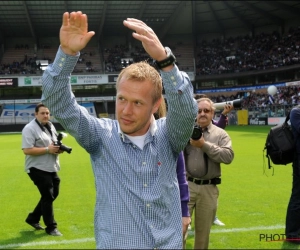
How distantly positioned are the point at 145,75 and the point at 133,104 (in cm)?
15

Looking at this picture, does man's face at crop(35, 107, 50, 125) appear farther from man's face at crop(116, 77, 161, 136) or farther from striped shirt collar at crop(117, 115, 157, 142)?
man's face at crop(116, 77, 161, 136)

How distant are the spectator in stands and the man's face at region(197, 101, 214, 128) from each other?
2.39 m

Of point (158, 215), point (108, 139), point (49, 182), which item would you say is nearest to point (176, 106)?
point (108, 139)

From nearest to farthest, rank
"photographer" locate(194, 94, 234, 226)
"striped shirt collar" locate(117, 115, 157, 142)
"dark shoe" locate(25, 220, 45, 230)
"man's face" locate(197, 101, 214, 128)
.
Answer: "striped shirt collar" locate(117, 115, 157, 142) → "man's face" locate(197, 101, 214, 128) → "photographer" locate(194, 94, 234, 226) → "dark shoe" locate(25, 220, 45, 230)

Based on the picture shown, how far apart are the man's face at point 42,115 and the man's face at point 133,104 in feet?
14.6

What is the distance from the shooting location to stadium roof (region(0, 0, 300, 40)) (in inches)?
1937

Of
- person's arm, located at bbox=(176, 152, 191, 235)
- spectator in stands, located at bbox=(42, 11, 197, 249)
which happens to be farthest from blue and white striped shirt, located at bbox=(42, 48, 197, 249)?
person's arm, located at bbox=(176, 152, 191, 235)

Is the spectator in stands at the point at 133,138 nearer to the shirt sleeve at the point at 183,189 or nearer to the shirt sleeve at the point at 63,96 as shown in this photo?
the shirt sleeve at the point at 63,96

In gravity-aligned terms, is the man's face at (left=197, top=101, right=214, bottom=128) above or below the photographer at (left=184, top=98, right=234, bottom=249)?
above

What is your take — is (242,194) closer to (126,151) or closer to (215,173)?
(215,173)

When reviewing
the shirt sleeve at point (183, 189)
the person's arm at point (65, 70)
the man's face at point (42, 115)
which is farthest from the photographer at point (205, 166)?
the man's face at point (42, 115)

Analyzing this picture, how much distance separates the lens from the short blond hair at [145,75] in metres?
1.99

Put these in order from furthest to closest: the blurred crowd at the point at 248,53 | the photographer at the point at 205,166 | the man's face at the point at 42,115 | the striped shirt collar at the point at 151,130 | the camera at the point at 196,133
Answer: the blurred crowd at the point at 248,53 → the man's face at the point at 42,115 → the photographer at the point at 205,166 → the camera at the point at 196,133 → the striped shirt collar at the point at 151,130

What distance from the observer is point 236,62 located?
56344 millimetres
